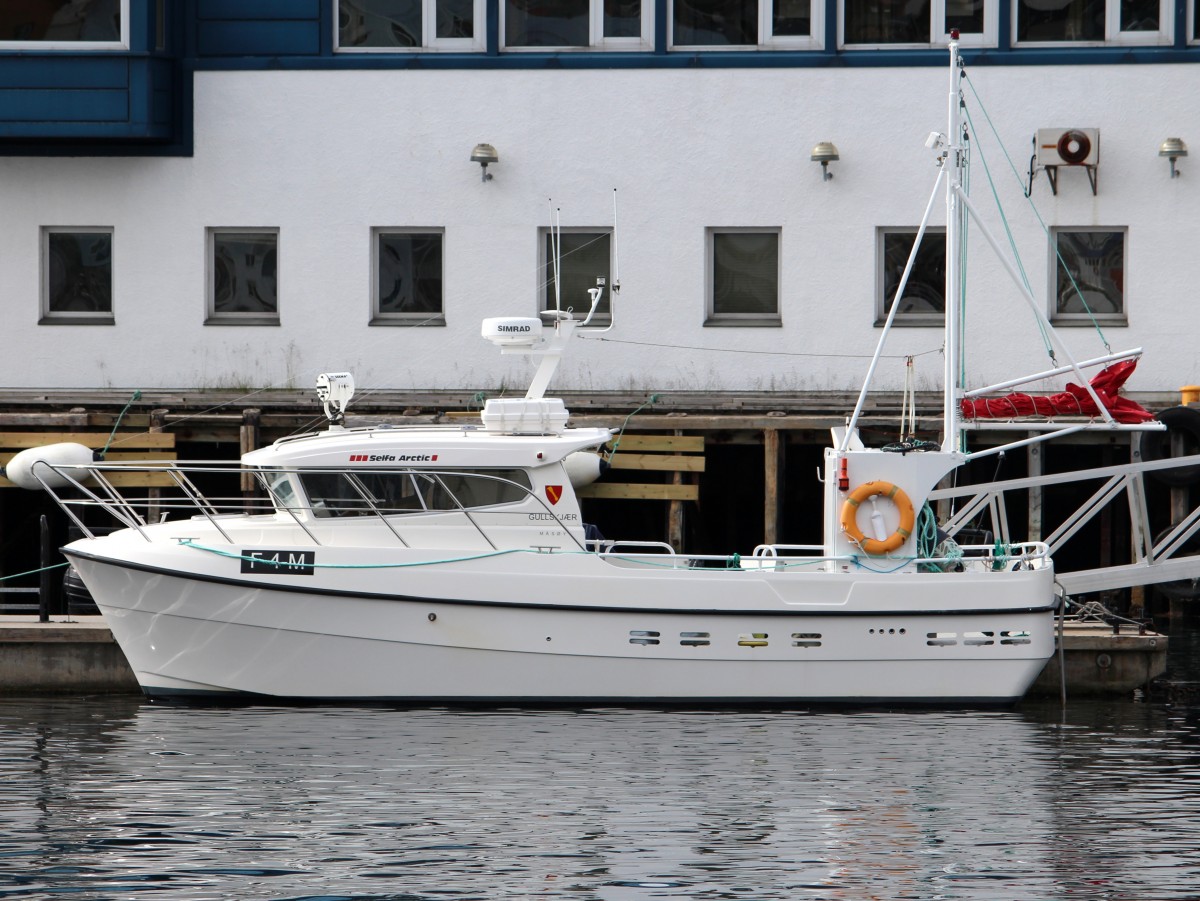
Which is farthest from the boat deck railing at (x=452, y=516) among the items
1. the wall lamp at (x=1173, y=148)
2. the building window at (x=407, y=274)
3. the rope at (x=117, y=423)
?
the wall lamp at (x=1173, y=148)

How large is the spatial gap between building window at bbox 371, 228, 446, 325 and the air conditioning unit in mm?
6183

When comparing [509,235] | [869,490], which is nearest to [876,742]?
[869,490]

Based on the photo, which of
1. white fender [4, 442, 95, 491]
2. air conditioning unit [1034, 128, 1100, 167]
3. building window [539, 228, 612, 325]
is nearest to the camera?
white fender [4, 442, 95, 491]

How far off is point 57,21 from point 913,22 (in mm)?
8632

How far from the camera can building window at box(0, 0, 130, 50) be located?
17656mm

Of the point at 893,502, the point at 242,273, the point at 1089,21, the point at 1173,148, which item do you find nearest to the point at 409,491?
the point at 893,502

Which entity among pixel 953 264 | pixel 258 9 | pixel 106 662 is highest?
pixel 258 9

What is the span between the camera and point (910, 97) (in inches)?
696

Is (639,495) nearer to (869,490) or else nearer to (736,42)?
(869,490)

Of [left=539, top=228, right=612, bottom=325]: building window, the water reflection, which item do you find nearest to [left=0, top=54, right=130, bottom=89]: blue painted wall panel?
Answer: [left=539, top=228, right=612, bottom=325]: building window

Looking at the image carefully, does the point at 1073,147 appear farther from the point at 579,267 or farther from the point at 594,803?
the point at 594,803

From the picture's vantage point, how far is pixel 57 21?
17.7 meters

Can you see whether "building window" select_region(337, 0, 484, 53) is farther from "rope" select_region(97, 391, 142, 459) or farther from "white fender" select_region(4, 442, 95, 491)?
"white fender" select_region(4, 442, 95, 491)

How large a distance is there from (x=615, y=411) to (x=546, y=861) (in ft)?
26.0
